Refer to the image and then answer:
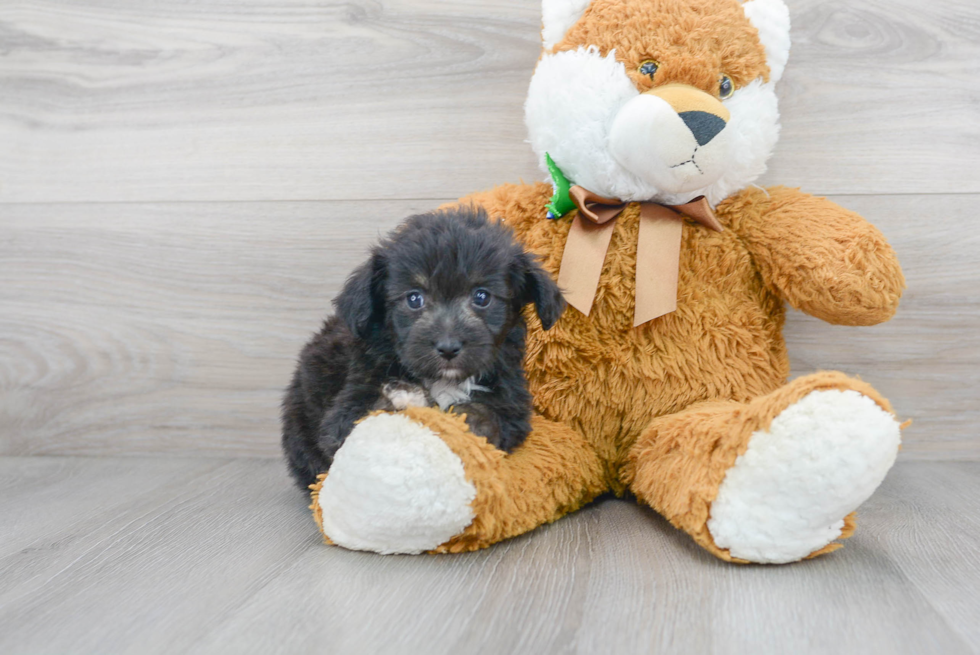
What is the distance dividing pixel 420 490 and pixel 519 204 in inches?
28.4

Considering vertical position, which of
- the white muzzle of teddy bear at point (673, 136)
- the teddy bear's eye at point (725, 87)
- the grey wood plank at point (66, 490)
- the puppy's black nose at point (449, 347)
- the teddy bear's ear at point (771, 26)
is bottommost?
the grey wood plank at point (66, 490)

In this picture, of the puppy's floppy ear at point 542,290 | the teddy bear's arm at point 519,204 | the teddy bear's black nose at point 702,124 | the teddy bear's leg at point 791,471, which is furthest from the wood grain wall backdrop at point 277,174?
the teddy bear's leg at point 791,471

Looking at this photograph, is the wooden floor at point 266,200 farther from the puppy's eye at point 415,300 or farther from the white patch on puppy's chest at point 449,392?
the puppy's eye at point 415,300

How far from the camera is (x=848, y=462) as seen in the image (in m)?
1.11

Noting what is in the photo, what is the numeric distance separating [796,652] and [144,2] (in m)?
2.12

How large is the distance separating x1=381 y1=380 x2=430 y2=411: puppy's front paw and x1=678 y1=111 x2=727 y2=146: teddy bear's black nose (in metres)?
0.70

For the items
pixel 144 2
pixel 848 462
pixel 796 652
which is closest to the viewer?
pixel 796 652

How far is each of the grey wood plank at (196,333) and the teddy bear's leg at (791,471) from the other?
793mm

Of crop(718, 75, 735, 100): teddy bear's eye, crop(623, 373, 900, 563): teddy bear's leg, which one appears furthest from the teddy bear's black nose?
crop(623, 373, 900, 563): teddy bear's leg

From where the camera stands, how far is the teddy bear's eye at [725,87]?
1.48 m

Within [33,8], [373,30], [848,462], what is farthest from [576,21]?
[33,8]

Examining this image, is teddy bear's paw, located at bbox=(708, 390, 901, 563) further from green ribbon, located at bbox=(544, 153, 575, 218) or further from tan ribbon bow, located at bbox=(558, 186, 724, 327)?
green ribbon, located at bbox=(544, 153, 575, 218)

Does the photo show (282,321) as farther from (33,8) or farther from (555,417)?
(33,8)

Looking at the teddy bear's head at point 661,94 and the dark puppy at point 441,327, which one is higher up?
the teddy bear's head at point 661,94
